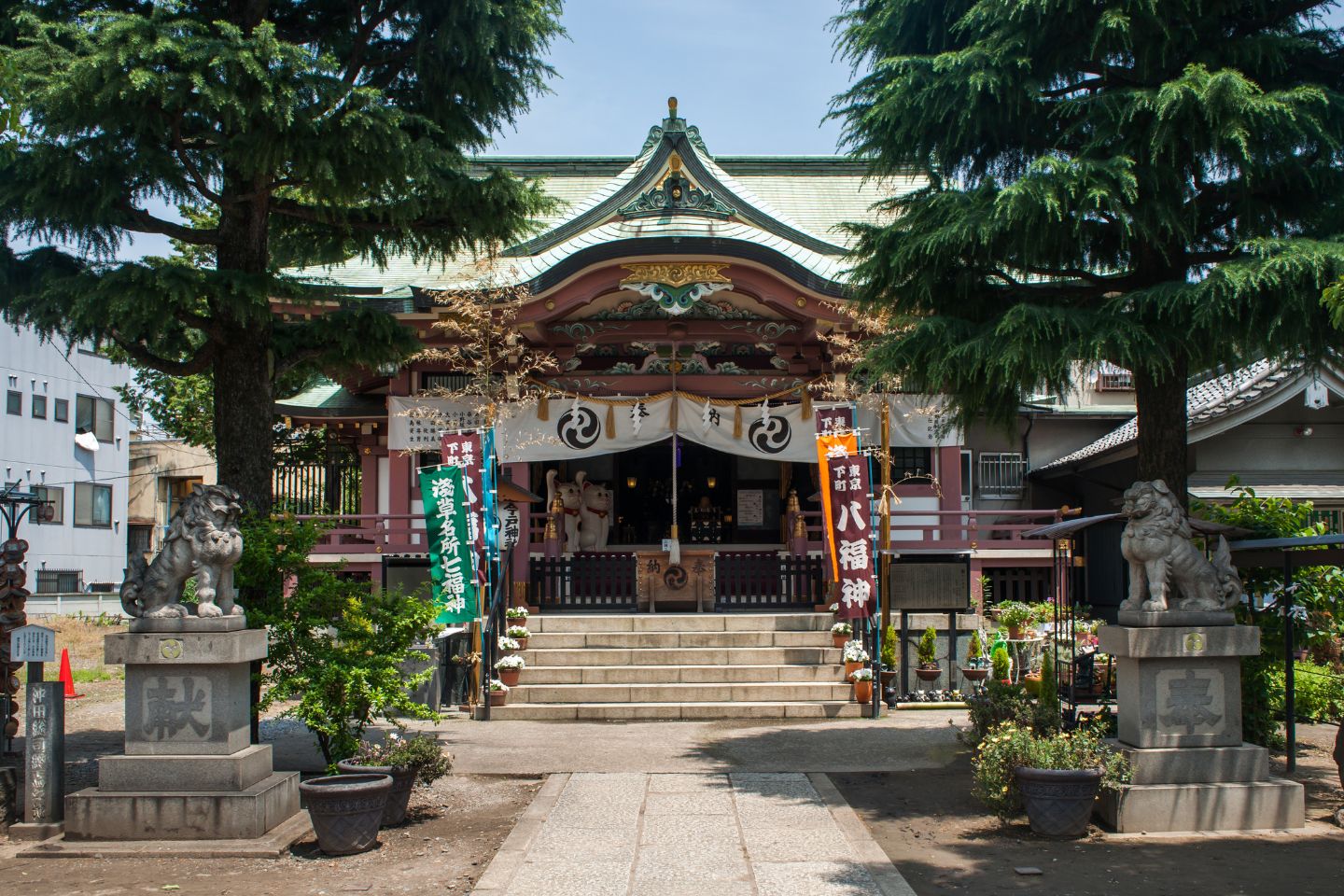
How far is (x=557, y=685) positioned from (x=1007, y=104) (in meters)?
8.74

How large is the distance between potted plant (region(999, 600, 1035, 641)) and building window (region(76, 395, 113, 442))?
95.6 ft

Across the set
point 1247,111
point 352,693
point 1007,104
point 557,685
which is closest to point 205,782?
point 352,693

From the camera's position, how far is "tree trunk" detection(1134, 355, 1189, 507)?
922 centimetres

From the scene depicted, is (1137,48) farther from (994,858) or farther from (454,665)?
(454,665)

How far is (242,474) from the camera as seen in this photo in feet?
31.0

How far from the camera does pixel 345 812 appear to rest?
23.8 ft

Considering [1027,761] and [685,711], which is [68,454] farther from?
[1027,761]

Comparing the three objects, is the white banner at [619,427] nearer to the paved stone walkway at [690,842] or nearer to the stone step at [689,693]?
the stone step at [689,693]

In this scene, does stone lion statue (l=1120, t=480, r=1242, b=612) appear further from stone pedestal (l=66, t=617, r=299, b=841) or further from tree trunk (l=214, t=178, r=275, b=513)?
tree trunk (l=214, t=178, r=275, b=513)

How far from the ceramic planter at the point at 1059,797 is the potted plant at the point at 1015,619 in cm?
825

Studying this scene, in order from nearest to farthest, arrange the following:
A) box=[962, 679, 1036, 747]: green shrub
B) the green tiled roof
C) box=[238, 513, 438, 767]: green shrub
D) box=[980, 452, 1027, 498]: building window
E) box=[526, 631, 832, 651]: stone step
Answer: box=[238, 513, 438, 767]: green shrub
box=[962, 679, 1036, 747]: green shrub
box=[526, 631, 832, 651]: stone step
the green tiled roof
box=[980, 452, 1027, 498]: building window

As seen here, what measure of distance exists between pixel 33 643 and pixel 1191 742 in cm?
846

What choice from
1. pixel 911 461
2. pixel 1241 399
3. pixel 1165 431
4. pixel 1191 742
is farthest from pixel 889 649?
pixel 1241 399

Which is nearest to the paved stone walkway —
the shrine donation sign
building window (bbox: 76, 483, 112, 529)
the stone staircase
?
the stone staircase
